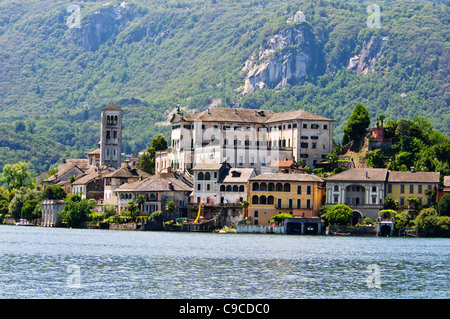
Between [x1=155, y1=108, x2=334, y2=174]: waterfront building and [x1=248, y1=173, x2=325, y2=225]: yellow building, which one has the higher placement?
[x1=155, y1=108, x2=334, y2=174]: waterfront building

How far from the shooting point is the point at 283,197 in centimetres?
12412

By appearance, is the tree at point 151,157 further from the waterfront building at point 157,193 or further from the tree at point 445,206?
the tree at point 445,206

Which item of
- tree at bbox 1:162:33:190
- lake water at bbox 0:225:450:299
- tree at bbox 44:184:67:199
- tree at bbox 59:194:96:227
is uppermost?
tree at bbox 1:162:33:190

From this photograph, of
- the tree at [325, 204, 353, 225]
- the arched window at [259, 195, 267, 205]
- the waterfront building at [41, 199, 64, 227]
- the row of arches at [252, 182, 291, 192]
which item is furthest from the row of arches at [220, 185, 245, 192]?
the waterfront building at [41, 199, 64, 227]

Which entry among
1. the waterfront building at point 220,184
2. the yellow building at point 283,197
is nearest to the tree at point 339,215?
the yellow building at point 283,197

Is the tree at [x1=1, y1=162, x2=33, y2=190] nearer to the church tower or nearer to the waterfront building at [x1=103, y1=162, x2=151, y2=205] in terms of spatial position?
the church tower

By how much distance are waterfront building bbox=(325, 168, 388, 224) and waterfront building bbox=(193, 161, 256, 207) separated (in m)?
11.7

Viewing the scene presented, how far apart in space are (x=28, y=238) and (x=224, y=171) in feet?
127

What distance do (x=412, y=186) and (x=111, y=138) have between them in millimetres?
82949

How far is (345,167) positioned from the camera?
13762cm

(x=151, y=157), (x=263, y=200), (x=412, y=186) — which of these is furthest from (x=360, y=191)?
(x=151, y=157)

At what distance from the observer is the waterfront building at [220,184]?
128 metres

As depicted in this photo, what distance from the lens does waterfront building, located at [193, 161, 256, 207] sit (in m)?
128
